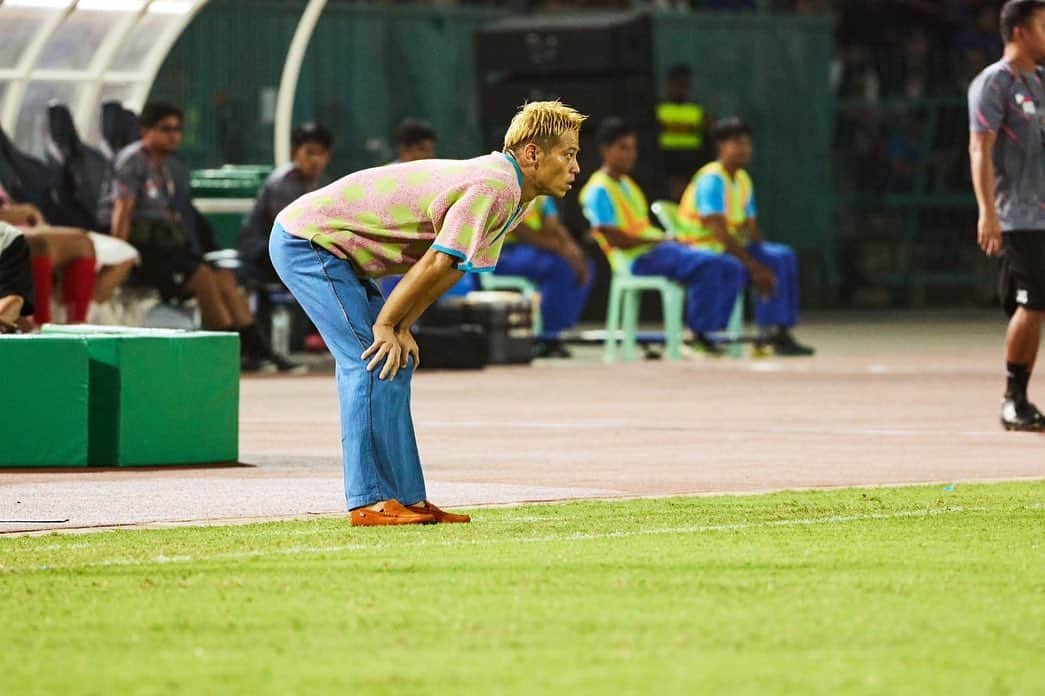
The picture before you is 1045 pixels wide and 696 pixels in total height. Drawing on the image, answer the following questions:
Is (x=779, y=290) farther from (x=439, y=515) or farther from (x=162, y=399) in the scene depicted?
(x=439, y=515)

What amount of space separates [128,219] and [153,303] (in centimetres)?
81

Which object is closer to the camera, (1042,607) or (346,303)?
(1042,607)

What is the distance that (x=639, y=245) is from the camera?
21.0m

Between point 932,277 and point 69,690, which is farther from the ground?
point 69,690

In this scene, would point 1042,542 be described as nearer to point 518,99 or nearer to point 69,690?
point 69,690

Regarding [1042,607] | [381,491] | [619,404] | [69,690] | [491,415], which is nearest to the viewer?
[69,690]

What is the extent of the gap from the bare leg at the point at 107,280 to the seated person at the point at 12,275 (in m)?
6.17

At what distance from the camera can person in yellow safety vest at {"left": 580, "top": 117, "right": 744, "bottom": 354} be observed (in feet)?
68.4

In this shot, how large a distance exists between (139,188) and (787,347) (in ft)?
19.9

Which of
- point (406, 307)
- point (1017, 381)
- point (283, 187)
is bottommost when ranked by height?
point (1017, 381)

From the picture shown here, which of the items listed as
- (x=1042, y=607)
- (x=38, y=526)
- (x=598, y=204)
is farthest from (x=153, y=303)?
(x=1042, y=607)

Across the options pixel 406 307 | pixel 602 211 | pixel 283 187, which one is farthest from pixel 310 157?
pixel 406 307

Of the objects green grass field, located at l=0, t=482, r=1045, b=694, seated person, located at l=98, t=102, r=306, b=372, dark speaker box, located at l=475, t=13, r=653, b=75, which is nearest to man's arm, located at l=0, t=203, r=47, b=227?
seated person, located at l=98, t=102, r=306, b=372

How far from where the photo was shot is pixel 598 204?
2081 centimetres
